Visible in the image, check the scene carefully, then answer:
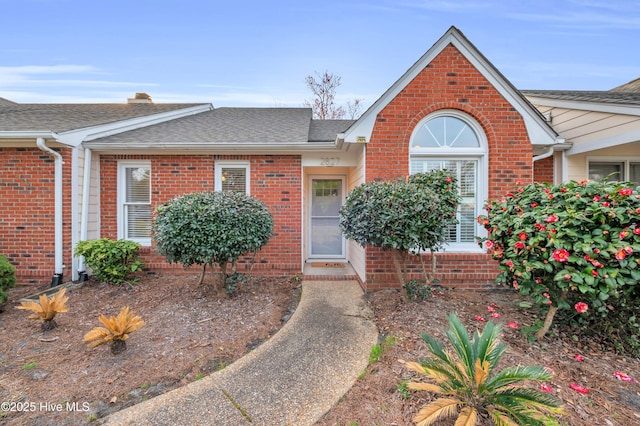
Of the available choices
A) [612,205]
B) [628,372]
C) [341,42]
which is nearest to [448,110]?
[612,205]

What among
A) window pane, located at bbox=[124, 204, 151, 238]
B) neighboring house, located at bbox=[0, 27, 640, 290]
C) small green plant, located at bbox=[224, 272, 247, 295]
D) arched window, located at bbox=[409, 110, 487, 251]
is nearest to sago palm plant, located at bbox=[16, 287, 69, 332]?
small green plant, located at bbox=[224, 272, 247, 295]

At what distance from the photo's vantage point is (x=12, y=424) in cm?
228

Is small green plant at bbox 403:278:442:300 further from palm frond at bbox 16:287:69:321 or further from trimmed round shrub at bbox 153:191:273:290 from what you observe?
palm frond at bbox 16:287:69:321

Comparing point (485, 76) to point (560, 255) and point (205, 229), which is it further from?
A: point (205, 229)

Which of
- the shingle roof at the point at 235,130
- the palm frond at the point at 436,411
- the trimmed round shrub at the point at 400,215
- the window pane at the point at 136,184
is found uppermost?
the shingle roof at the point at 235,130

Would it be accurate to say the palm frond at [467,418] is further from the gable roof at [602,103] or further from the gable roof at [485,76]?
the gable roof at [602,103]

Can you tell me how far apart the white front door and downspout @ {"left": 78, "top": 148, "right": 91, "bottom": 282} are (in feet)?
16.5

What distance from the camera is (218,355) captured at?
130 inches

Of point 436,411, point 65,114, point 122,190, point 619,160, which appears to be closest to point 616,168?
point 619,160

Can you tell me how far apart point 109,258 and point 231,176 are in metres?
2.93

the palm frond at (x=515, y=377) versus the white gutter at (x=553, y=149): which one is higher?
the white gutter at (x=553, y=149)

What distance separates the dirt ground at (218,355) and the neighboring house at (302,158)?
1.34 metres

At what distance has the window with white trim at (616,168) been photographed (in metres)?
6.25

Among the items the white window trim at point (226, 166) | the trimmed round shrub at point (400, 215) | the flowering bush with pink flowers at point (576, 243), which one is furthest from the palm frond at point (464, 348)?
the white window trim at point (226, 166)
